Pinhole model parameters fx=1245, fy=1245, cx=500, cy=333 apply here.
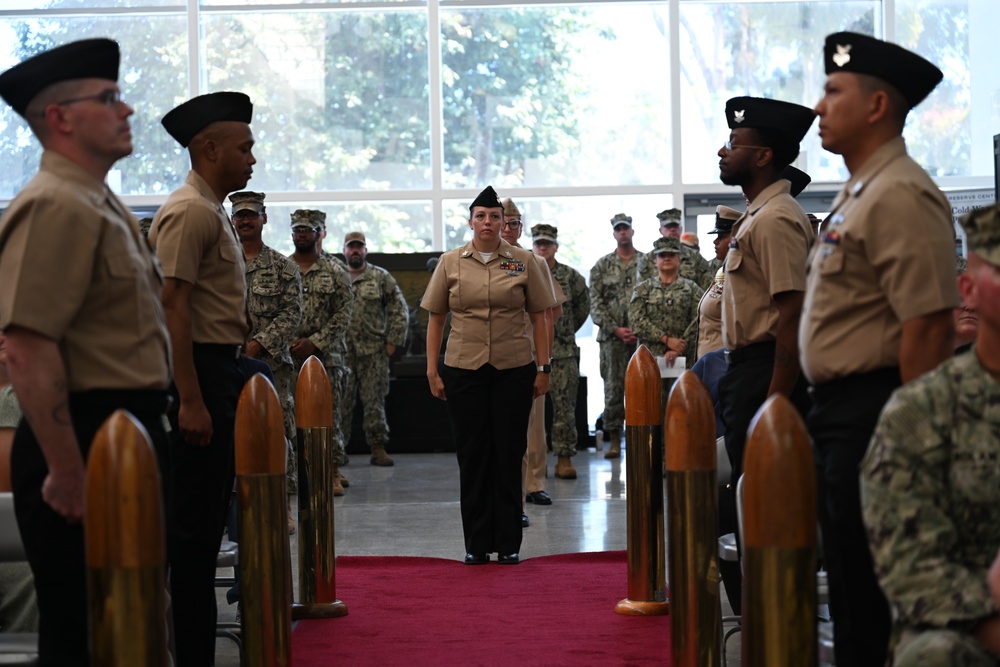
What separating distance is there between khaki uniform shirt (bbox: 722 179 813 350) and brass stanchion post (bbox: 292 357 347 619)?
1817mm

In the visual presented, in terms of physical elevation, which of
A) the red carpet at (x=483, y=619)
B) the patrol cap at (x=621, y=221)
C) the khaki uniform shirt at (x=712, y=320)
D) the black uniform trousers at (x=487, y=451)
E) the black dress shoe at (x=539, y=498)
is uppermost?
the patrol cap at (x=621, y=221)

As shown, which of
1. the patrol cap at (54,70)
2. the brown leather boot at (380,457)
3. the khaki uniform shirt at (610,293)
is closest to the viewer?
the patrol cap at (54,70)

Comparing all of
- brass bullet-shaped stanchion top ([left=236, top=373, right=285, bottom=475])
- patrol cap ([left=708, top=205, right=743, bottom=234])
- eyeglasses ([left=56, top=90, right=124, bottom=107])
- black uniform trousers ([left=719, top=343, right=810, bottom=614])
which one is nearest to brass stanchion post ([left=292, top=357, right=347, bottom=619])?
brass bullet-shaped stanchion top ([left=236, top=373, right=285, bottom=475])

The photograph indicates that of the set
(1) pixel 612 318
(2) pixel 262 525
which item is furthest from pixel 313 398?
(1) pixel 612 318

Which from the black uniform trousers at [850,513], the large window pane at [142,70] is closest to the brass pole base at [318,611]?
the black uniform trousers at [850,513]

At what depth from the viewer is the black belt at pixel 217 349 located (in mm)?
4082

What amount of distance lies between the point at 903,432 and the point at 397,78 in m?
13.7

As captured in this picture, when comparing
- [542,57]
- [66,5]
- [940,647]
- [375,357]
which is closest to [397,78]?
[542,57]

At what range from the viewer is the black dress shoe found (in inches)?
331

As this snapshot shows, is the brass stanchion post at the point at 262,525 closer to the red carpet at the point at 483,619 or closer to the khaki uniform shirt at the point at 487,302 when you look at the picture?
the red carpet at the point at 483,619

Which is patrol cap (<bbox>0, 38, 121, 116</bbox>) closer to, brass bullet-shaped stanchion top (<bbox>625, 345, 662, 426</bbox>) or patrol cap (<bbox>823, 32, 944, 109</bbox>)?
patrol cap (<bbox>823, 32, 944, 109</bbox>)

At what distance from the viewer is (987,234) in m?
2.36

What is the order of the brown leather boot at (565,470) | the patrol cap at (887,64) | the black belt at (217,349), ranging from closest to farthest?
the patrol cap at (887,64), the black belt at (217,349), the brown leather boot at (565,470)

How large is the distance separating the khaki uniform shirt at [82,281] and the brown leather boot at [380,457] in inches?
317
